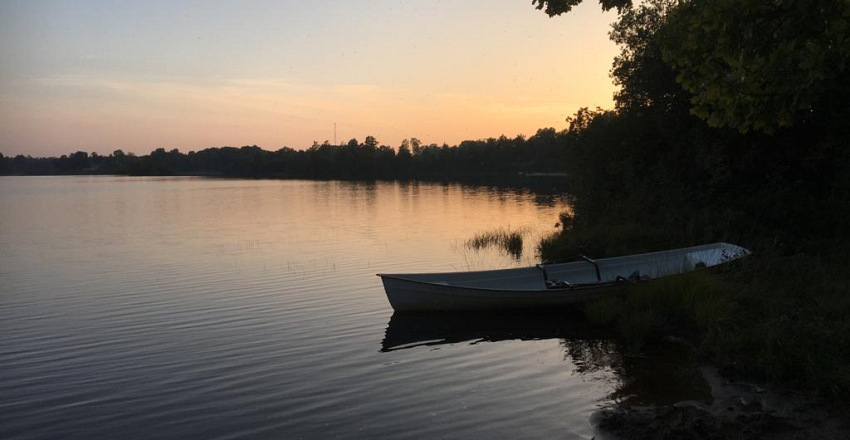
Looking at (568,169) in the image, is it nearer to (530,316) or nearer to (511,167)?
(530,316)

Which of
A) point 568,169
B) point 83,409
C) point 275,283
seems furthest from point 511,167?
point 83,409

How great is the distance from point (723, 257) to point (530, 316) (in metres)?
4.49

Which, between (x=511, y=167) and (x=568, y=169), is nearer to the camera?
(x=568, y=169)

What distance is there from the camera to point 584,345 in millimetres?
11117

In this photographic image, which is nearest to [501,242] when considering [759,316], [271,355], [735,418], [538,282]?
[538,282]

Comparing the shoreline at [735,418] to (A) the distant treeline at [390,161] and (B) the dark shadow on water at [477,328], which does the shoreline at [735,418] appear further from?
(A) the distant treeline at [390,161]

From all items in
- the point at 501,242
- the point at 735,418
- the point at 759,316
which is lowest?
the point at 501,242

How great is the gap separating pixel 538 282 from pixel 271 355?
631 centimetres

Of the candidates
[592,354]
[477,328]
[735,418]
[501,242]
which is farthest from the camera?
[501,242]

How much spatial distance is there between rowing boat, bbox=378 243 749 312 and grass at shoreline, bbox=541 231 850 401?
50 cm

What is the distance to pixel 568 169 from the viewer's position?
81.3 ft

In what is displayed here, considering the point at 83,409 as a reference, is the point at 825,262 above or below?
above

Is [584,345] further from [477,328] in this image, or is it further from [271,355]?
[271,355]

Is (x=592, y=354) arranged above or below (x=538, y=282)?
below
